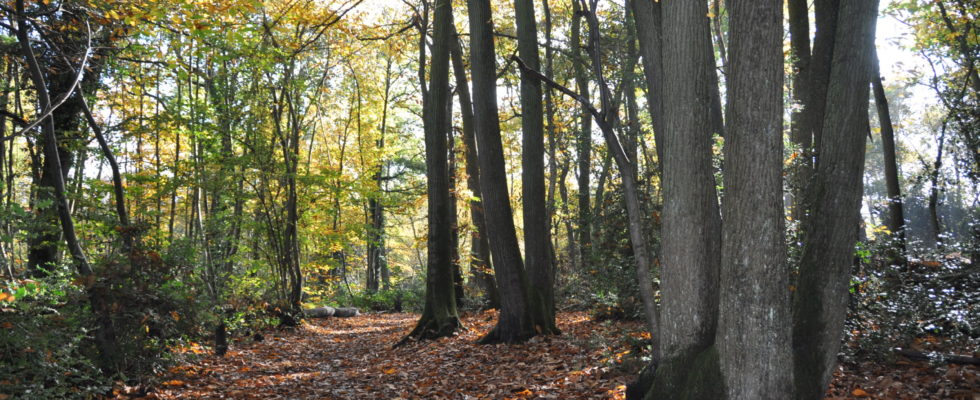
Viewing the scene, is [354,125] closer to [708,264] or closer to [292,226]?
[292,226]

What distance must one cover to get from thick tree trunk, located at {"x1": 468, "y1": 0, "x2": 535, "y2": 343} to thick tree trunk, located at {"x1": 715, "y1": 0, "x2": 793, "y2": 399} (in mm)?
5442

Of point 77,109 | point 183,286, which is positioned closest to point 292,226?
point 77,109

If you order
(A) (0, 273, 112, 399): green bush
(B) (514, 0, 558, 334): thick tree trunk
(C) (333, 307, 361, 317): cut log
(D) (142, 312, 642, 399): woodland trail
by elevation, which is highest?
(B) (514, 0, 558, 334): thick tree trunk

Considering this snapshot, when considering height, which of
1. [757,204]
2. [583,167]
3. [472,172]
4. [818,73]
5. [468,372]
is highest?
[472,172]

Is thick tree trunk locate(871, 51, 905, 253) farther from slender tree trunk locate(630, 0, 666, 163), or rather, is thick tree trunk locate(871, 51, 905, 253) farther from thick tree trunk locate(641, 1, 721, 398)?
thick tree trunk locate(641, 1, 721, 398)

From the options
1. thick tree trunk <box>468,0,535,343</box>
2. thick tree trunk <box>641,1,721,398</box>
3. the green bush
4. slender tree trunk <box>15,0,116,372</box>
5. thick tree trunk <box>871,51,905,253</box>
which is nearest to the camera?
thick tree trunk <box>641,1,721,398</box>

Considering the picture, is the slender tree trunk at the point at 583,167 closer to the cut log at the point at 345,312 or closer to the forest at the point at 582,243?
the forest at the point at 582,243

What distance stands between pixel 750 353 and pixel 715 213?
3.59ft

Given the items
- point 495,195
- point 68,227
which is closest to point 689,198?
point 495,195

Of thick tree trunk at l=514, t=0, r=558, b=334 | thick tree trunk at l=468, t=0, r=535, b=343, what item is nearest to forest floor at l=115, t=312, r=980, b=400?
thick tree trunk at l=468, t=0, r=535, b=343

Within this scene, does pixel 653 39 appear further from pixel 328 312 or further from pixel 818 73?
pixel 328 312

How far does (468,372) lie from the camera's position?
7305 millimetres

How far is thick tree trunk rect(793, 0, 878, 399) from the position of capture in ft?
12.6

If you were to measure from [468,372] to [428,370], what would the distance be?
0.71m
